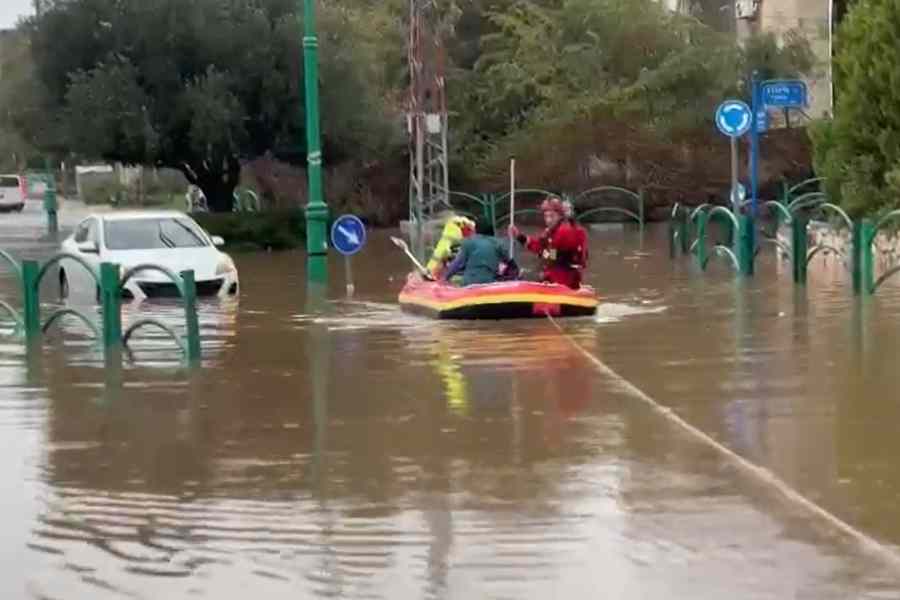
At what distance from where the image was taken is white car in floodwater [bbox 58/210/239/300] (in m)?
22.7

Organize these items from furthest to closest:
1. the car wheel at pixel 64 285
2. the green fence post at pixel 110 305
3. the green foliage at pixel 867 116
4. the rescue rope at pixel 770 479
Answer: the car wheel at pixel 64 285 < the green foliage at pixel 867 116 < the green fence post at pixel 110 305 < the rescue rope at pixel 770 479

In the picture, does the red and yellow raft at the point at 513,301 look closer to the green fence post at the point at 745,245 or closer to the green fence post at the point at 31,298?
the green fence post at the point at 31,298

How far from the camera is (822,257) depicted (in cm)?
2681

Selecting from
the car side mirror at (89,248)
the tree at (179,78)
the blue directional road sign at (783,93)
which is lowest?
the car side mirror at (89,248)

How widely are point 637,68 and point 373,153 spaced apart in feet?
25.6

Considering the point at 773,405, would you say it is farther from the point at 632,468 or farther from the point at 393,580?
the point at 393,580

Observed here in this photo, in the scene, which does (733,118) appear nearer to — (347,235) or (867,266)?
(867,266)

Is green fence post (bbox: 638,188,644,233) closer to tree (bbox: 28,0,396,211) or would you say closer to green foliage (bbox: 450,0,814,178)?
green foliage (bbox: 450,0,814,178)

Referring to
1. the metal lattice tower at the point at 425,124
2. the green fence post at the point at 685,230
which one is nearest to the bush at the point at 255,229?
the metal lattice tower at the point at 425,124

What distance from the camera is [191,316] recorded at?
15.3 meters

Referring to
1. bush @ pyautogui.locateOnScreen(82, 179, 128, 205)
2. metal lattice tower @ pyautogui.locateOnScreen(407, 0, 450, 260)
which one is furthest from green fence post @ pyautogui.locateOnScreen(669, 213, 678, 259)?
bush @ pyautogui.locateOnScreen(82, 179, 128, 205)

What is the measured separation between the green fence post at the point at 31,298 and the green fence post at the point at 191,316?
7.40 ft

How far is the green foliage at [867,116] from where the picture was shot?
→ 24250 mm

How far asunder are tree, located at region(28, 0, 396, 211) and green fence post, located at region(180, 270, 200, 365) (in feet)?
→ 65.6
